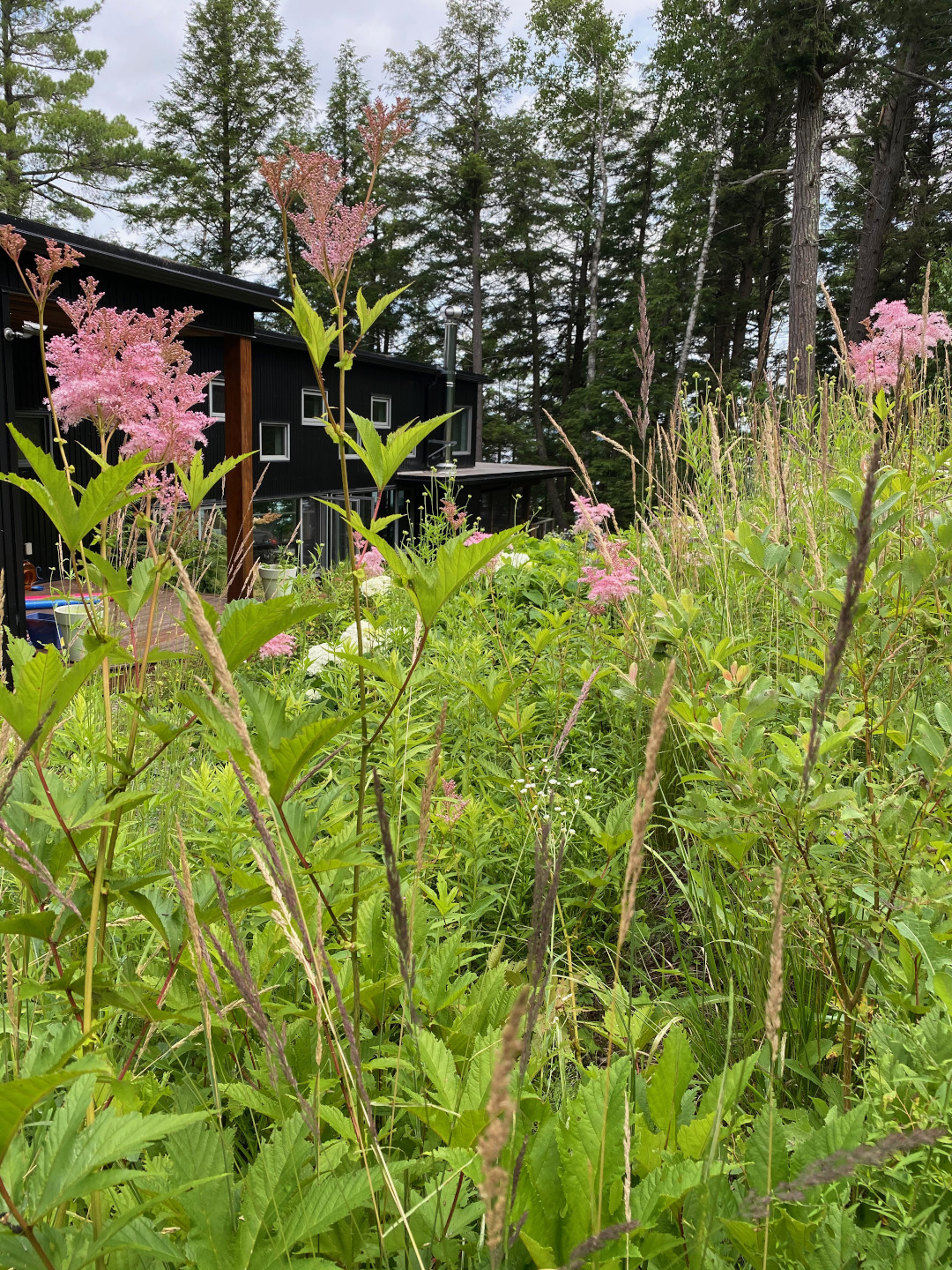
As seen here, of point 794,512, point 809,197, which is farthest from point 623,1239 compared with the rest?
point 809,197

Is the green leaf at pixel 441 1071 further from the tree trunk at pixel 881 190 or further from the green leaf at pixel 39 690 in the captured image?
the tree trunk at pixel 881 190

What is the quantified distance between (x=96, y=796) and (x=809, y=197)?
41.6 ft

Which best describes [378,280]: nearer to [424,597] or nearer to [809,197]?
[809,197]

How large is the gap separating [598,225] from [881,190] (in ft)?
29.8

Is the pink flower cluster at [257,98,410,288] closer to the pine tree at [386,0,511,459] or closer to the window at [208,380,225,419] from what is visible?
the window at [208,380,225,419]

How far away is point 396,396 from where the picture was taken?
20.1 m

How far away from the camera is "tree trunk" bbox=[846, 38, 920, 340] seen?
19269 mm

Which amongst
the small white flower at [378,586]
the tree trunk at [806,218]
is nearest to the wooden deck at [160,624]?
the small white flower at [378,586]

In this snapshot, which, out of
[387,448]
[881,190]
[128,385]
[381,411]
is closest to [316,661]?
[128,385]

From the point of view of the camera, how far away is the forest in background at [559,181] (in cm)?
2048

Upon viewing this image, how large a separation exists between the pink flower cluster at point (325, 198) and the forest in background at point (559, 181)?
18.4 metres

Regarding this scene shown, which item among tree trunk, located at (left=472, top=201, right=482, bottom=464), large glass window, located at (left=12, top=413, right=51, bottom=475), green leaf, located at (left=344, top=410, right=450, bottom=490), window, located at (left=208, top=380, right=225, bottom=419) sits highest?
tree trunk, located at (left=472, top=201, right=482, bottom=464)

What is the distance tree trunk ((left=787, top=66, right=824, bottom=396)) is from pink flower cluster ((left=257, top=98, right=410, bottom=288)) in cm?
945

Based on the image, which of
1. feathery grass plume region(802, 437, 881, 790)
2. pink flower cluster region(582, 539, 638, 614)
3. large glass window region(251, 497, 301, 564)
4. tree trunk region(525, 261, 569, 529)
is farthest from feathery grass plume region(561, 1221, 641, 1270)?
tree trunk region(525, 261, 569, 529)
